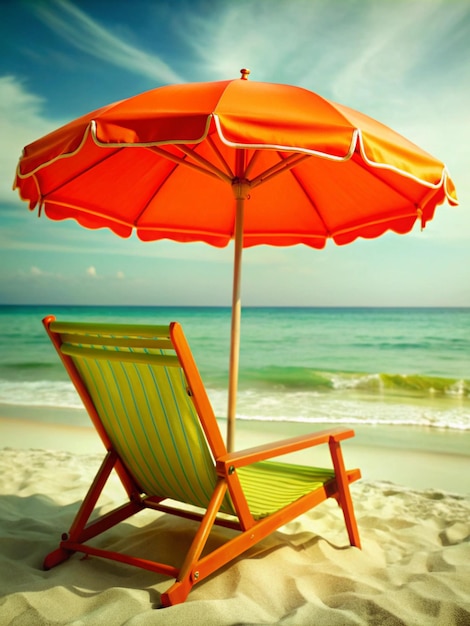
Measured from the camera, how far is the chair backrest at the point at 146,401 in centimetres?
226

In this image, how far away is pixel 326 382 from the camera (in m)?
14.9

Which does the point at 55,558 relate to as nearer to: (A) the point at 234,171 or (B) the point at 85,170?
(B) the point at 85,170

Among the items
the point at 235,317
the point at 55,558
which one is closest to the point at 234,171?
the point at 235,317

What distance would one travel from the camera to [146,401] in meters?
2.42

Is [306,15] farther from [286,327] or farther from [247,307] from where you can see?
[247,307]

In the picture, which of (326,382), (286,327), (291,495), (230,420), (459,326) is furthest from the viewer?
(286,327)

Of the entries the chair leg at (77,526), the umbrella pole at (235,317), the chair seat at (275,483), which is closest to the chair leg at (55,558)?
the chair leg at (77,526)

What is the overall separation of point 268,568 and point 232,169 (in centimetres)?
265

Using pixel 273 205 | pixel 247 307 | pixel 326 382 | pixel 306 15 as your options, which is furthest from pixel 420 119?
pixel 247 307

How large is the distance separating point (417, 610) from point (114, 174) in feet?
9.78

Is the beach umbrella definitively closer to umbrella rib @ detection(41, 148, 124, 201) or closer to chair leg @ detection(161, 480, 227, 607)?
umbrella rib @ detection(41, 148, 124, 201)

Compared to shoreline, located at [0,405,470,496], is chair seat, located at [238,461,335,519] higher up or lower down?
higher up

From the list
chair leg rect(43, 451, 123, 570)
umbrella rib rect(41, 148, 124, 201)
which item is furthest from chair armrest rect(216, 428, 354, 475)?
umbrella rib rect(41, 148, 124, 201)

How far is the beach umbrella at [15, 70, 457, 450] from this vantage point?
2.26m
